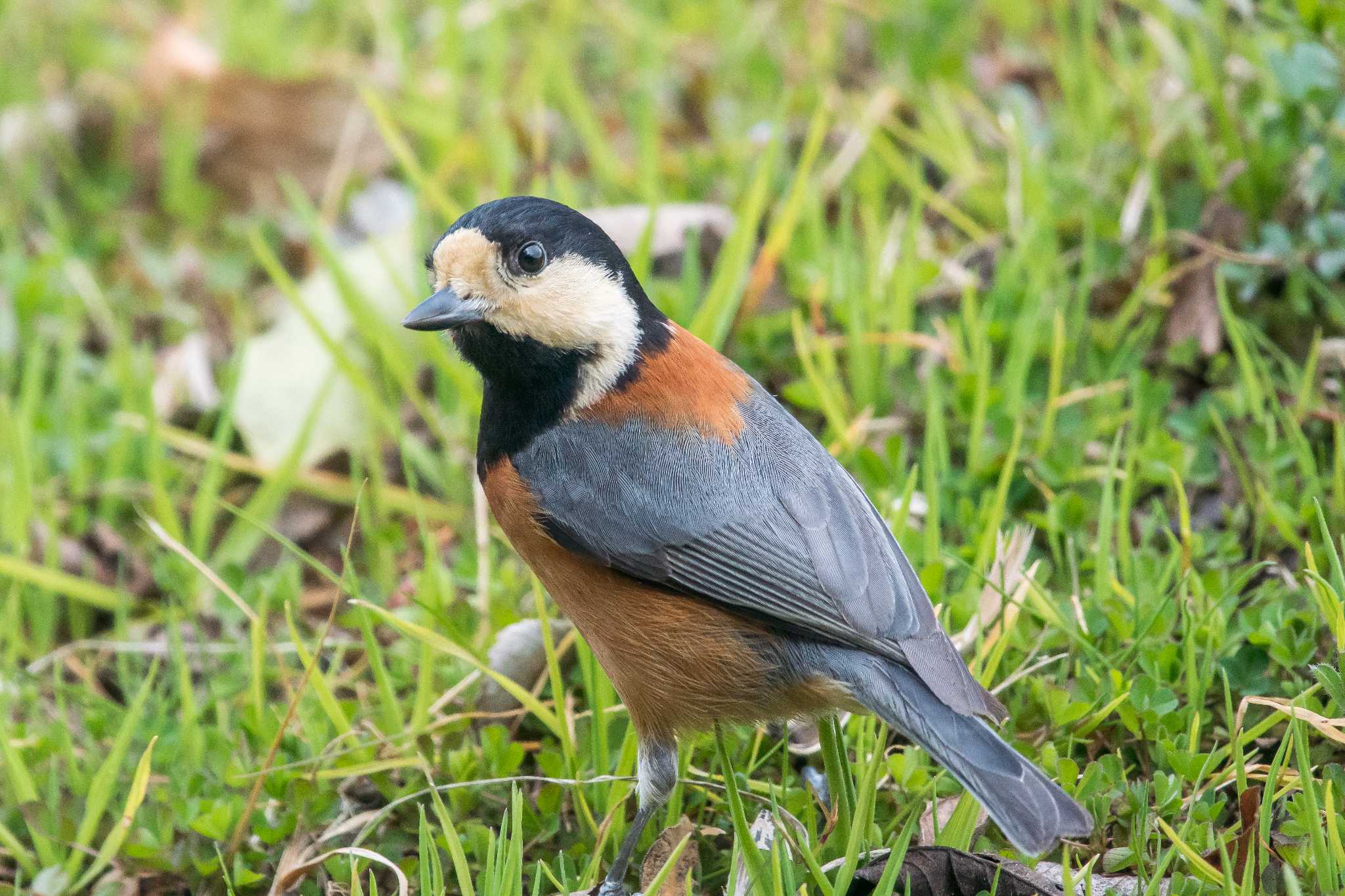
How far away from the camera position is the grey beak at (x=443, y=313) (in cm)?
313

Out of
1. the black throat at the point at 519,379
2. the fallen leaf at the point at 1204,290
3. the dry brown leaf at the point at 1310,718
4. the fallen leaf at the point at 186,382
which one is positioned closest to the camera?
the dry brown leaf at the point at 1310,718

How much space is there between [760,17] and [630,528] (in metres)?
4.13

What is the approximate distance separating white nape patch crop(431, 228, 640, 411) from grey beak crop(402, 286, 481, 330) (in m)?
0.02

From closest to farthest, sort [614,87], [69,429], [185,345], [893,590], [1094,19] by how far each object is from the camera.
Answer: [893,590] → [69,429] → [185,345] → [1094,19] → [614,87]

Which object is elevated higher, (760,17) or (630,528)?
(760,17)

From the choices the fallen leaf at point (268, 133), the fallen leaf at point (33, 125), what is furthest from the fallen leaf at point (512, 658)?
the fallen leaf at point (33, 125)

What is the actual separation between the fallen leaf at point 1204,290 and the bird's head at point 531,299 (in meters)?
2.02

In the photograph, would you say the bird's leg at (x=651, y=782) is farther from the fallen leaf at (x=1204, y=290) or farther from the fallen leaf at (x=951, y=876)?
the fallen leaf at (x=1204, y=290)

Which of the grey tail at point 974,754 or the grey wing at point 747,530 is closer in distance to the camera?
the grey tail at point 974,754

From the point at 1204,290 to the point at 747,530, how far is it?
6.97ft

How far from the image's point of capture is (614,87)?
21.6ft

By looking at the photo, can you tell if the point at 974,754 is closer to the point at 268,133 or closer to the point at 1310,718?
the point at 1310,718

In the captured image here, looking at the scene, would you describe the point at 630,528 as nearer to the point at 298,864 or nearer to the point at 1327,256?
the point at 298,864

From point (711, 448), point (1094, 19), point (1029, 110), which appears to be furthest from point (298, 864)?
point (1094, 19)
